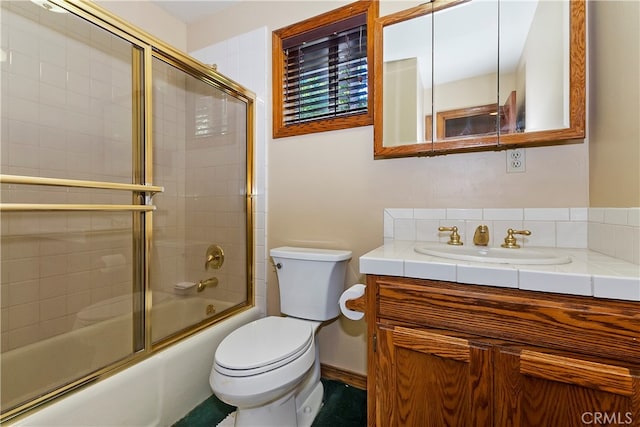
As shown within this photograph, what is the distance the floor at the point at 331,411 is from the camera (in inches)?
50.9

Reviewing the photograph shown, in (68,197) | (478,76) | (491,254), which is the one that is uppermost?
(478,76)

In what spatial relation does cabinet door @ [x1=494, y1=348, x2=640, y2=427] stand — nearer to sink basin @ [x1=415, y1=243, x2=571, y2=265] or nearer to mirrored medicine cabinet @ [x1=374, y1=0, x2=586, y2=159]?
sink basin @ [x1=415, y1=243, x2=571, y2=265]

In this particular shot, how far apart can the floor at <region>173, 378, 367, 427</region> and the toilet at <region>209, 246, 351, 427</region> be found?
0.18 ft

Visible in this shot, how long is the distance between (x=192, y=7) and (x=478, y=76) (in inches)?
75.0

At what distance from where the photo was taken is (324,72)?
1699mm

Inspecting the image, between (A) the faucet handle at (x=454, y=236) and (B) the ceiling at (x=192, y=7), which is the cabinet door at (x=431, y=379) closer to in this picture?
(A) the faucet handle at (x=454, y=236)

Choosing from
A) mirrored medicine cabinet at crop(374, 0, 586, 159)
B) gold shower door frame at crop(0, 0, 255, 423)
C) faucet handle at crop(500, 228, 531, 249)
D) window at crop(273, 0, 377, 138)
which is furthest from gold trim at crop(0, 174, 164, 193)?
faucet handle at crop(500, 228, 531, 249)

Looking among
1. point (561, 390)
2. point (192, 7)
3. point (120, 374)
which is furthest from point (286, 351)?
point (192, 7)

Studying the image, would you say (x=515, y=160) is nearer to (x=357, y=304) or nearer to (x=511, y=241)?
(x=511, y=241)

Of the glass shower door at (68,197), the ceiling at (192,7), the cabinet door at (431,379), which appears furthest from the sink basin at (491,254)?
the ceiling at (192,7)

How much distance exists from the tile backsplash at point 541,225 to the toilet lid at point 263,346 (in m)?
0.64

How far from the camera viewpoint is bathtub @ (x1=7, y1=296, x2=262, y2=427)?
0.99 metres

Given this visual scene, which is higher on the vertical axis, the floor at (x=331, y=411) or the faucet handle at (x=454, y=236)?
the faucet handle at (x=454, y=236)

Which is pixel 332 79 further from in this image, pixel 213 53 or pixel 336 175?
pixel 213 53
